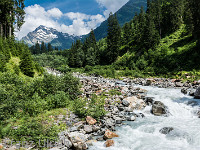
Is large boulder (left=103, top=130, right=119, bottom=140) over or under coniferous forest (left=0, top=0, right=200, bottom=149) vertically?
under

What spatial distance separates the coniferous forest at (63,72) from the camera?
903cm

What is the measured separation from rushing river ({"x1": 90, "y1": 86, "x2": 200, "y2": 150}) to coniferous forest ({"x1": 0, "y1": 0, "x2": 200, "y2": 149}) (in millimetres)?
2849

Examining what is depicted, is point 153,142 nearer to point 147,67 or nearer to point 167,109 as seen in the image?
point 167,109

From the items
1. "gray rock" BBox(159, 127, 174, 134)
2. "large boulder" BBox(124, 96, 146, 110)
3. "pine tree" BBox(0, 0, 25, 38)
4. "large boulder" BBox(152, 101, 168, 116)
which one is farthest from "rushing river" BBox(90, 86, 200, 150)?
"pine tree" BBox(0, 0, 25, 38)

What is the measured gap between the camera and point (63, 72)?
75.6ft

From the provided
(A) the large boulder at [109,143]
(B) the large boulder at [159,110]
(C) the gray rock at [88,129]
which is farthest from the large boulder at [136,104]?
(A) the large boulder at [109,143]

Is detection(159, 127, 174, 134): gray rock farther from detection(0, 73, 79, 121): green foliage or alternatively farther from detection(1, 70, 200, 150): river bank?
detection(0, 73, 79, 121): green foliage

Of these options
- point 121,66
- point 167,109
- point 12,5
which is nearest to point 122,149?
point 167,109

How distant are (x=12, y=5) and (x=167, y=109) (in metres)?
34.2

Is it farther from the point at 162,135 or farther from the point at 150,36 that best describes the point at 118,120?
the point at 150,36

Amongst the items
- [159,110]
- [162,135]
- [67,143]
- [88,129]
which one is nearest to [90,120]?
[88,129]

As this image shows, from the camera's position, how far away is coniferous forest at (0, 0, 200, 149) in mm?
9031

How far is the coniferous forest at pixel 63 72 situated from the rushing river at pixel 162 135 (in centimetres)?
285

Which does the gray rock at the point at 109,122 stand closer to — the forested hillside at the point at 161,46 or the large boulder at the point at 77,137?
the large boulder at the point at 77,137
